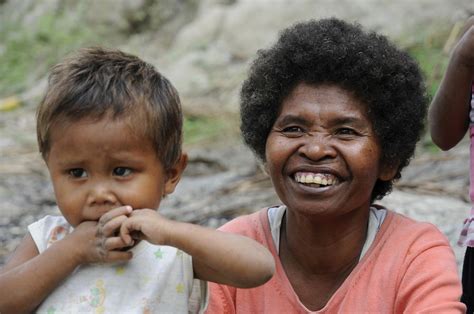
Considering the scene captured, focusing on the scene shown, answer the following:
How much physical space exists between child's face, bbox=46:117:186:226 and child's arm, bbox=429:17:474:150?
98 cm

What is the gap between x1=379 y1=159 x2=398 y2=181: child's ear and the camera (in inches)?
113

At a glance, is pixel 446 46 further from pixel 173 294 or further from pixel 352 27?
pixel 173 294

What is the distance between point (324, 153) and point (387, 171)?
306 millimetres

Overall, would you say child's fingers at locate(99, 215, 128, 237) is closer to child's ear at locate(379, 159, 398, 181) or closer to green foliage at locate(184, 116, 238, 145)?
child's ear at locate(379, 159, 398, 181)

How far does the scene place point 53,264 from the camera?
240cm

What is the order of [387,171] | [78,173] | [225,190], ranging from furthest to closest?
[225,190] < [387,171] < [78,173]

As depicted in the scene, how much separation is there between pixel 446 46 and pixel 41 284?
4602 mm

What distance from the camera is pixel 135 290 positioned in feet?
8.05

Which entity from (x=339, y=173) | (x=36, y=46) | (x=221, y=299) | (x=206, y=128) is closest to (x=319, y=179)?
(x=339, y=173)

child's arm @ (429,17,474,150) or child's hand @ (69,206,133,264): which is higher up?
child's arm @ (429,17,474,150)

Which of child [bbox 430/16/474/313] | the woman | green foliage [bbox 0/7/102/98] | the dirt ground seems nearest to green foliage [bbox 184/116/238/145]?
the dirt ground

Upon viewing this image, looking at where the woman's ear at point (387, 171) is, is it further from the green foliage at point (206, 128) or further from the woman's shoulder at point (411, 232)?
the green foliage at point (206, 128)

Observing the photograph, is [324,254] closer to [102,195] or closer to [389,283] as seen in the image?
[389,283]

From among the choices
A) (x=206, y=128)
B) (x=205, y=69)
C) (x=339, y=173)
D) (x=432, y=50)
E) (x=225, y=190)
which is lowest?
(x=339, y=173)
